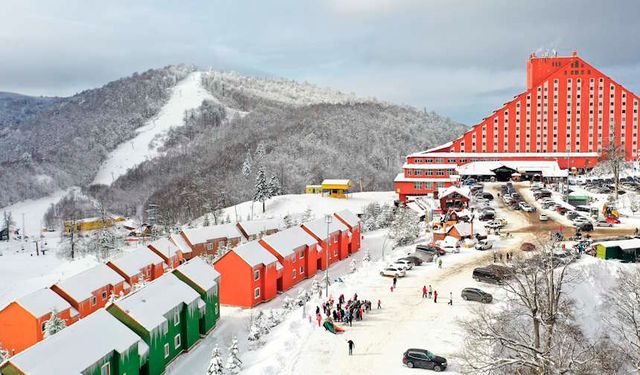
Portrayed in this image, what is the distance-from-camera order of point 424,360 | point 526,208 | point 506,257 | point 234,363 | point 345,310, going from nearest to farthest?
point 424,360 → point 234,363 → point 345,310 → point 506,257 → point 526,208

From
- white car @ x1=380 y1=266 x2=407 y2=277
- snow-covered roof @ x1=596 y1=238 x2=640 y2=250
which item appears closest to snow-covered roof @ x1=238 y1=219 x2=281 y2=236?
white car @ x1=380 y1=266 x2=407 y2=277

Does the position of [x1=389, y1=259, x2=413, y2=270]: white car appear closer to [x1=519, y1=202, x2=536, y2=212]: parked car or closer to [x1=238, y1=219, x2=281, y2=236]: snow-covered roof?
[x1=519, y1=202, x2=536, y2=212]: parked car

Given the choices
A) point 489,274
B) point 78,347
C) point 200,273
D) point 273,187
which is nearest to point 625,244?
point 489,274

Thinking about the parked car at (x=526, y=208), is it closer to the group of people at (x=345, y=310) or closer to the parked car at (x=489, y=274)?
the parked car at (x=489, y=274)

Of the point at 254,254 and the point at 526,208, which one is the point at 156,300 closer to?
the point at 254,254

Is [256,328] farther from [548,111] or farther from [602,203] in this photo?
[548,111]

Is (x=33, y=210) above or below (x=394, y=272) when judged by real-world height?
below
